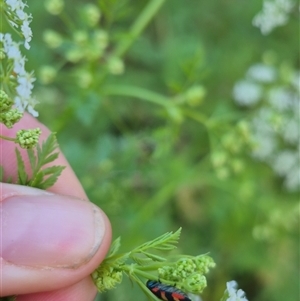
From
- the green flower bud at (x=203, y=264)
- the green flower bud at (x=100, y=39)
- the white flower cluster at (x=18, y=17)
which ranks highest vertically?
the white flower cluster at (x=18, y=17)

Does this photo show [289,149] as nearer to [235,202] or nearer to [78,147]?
[235,202]

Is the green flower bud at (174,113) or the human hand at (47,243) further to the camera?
the green flower bud at (174,113)

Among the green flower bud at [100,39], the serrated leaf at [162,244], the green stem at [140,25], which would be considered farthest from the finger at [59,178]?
the green stem at [140,25]

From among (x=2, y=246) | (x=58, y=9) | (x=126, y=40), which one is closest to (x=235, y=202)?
(x=126, y=40)

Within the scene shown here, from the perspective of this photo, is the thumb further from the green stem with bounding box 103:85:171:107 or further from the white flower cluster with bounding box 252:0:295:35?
the white flower cluster with bounding box 252:0:295:35

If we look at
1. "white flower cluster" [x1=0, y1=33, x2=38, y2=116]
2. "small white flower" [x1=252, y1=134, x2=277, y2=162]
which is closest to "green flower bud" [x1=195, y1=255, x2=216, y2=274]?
"white flower cluster" [x1=0, y1=33, x2=38, y2=116]

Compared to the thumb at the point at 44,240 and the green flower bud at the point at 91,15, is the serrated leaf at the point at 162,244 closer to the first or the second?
the thumb at the point at 44,240
